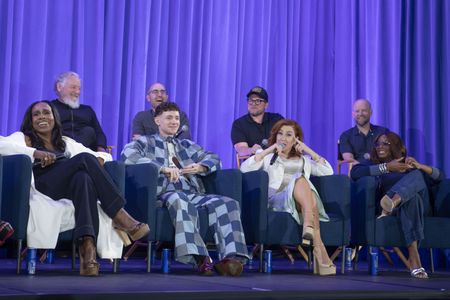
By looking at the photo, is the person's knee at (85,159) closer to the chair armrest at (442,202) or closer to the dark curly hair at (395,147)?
the dark curly hair at (395,147)

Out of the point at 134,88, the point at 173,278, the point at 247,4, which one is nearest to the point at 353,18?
the point at 247,4

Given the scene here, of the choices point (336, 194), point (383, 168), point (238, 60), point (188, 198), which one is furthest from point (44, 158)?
point (238, 60)

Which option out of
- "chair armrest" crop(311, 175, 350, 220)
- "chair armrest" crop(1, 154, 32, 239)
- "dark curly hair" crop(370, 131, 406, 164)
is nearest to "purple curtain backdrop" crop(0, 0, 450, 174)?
"dark curly hair" crop(370, 131, 406, 164)

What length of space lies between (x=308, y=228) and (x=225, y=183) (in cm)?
54

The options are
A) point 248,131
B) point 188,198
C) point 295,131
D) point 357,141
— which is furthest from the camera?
point 357,141

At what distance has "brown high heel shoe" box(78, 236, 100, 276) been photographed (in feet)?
12.7

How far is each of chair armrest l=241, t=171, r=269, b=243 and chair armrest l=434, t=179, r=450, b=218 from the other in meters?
1.39

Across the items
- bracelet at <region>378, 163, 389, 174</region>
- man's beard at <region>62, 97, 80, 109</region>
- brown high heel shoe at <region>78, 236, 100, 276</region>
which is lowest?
brown high heel shoe at <region>78, 236, 100, 276</region>

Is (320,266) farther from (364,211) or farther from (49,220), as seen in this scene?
(49,220)

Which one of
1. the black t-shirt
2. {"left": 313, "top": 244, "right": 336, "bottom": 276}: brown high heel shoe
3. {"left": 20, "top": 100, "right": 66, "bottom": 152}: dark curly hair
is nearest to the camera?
{"left": 20, "top": 100, "right": 66, "bottom": 152}: dark curly hair

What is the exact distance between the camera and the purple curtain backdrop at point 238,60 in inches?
234

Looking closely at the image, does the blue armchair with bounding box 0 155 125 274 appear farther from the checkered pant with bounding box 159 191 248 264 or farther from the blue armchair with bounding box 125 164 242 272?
the checkered pant with bounding box 159 191 248 264

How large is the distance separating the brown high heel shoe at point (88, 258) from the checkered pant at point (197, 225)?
1.57ft

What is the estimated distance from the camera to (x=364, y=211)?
16.0 feet
